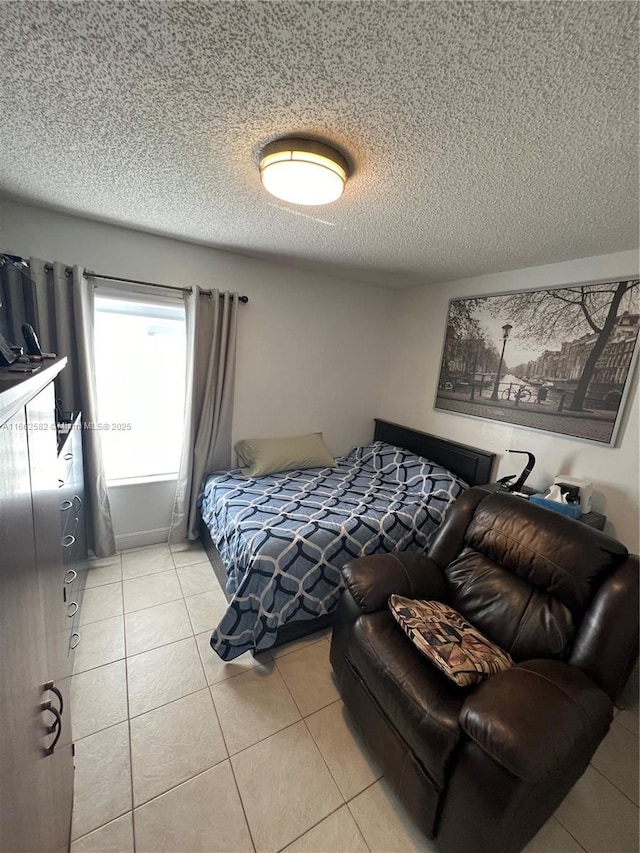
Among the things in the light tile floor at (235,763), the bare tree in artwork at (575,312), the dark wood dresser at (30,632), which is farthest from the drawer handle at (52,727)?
the bare tree in artwork at (575,312)

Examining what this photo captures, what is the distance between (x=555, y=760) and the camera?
2.88 ft

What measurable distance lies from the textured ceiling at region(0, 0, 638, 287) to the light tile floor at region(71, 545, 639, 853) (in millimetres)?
2382

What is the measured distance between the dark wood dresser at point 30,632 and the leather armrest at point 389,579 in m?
1.08

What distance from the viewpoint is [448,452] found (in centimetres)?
288

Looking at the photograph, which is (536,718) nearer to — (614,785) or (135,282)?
(614,785)

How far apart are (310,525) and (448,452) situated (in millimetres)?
1529

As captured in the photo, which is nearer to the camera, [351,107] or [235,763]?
[351,107]

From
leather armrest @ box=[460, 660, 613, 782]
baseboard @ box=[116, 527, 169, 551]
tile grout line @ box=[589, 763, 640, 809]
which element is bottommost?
tile grout line @ box=[589, 763, 640, 809]

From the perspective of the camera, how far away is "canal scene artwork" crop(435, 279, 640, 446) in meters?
1.94

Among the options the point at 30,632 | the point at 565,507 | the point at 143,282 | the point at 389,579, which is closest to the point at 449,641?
the point at 389,579

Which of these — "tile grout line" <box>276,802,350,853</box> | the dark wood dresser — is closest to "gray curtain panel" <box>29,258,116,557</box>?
the dark wood dresser

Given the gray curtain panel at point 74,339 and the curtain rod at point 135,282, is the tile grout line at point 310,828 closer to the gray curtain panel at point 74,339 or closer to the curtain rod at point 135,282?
the gray curtain panel at point 74,339

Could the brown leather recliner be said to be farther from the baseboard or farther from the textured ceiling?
the baseboard

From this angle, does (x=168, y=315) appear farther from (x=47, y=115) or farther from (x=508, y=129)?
(x=508, y=129)
